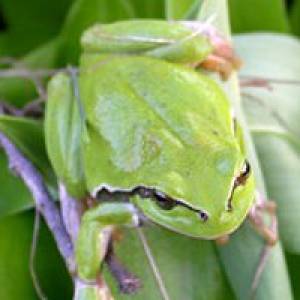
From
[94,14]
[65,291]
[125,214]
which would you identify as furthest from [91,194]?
[94,14]

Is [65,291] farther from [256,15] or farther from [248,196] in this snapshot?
[256,15]

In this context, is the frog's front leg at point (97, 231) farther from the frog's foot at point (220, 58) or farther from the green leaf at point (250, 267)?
the frog's foot at point (220, 58)

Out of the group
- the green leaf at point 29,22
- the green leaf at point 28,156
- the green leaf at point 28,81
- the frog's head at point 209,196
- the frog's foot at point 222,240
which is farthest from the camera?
the green leaf at point 29,22

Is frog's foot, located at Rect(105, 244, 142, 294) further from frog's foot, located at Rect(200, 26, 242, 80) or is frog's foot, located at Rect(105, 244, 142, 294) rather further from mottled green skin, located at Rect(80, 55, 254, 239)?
frog's foot, located at Rect(200, 26, 242, 80)

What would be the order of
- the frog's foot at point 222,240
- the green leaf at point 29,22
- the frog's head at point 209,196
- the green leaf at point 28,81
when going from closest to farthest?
the frog's head at point 209,196 → the frog's foot at point 222,240 → the green leaf at point 28,81 → the green leaf at point 29,22

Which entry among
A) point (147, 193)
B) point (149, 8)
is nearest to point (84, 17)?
point (149, 8)

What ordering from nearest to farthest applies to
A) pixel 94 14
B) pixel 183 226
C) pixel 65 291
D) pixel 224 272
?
pixel 183 226 < pixel 224 272 < pixel 65 291 < pixel 94 14

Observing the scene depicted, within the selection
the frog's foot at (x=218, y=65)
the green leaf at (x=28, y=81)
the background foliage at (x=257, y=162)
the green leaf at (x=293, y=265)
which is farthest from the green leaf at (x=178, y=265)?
the green leaf at (x=28, y=81)
